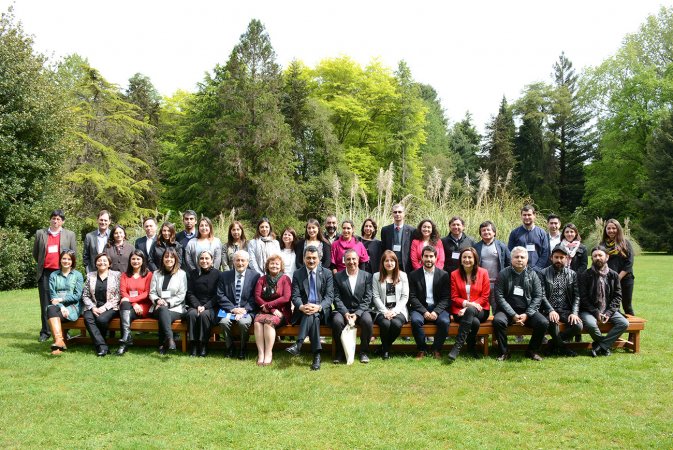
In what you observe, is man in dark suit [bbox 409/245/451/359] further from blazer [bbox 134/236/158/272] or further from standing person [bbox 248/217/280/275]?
blazer [bbox 134/236/158/272]

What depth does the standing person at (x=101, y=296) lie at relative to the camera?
6.26m

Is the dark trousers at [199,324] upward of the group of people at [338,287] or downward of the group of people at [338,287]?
downward

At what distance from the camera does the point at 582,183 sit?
38.3 meters

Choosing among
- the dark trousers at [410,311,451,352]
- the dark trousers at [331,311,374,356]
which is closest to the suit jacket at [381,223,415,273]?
the dark trousers at [410,311,451,352]

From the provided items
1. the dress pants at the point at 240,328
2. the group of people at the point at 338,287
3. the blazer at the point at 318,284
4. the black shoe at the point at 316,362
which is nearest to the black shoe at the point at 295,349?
the group of people at the point at 338,287

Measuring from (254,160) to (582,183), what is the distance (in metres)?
24.5

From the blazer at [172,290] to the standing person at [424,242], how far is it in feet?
9.01

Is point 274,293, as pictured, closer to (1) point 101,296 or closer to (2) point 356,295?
(2) point 356,295

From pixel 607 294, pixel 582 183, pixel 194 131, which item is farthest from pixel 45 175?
pixel 582 183

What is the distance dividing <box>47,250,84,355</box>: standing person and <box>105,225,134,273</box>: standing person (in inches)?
16.0

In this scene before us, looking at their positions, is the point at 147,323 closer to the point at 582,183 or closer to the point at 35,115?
the point at 35,115

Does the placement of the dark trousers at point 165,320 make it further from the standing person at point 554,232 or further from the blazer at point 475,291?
the standing person at point 554,232

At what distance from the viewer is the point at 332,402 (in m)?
4.52

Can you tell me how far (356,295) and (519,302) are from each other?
1.78 m
